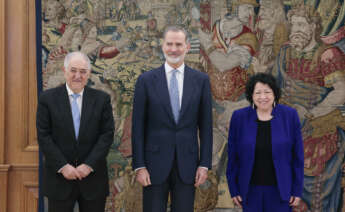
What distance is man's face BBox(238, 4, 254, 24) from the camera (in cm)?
339

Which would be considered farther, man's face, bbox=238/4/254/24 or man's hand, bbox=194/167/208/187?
man's face, bbox=238/4/254/24

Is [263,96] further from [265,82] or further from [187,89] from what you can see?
[187,89]

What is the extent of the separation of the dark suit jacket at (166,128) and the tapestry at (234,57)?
3.27ft

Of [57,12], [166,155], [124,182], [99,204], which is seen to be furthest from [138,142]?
[57,12]

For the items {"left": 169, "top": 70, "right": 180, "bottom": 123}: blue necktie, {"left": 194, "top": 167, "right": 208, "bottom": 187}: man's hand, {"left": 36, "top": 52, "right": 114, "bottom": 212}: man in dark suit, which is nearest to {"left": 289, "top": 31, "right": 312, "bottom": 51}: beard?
{"left": 169, "top": 70, "right": 180, "bottom": 123}: blue necktie

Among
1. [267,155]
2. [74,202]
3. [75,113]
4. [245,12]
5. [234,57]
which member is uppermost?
[245,12]


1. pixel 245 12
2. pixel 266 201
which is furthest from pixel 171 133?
pixel 245 12

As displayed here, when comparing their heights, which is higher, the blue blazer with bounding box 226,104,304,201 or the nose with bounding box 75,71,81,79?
the nose with bounding box 75,71,81,79

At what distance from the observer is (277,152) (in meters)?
2.31

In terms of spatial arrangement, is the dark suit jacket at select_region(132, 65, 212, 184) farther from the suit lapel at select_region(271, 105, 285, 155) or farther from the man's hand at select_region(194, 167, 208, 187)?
the suit lapel at select_region(271, 105, 285, 155)

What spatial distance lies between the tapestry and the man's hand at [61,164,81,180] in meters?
1.05

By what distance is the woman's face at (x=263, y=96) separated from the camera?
7.78ft

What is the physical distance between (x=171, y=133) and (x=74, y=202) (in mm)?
837

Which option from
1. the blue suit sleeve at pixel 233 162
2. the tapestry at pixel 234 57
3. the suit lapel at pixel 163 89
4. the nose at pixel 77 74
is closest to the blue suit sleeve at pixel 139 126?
the suit lapel at pixel 163 89
